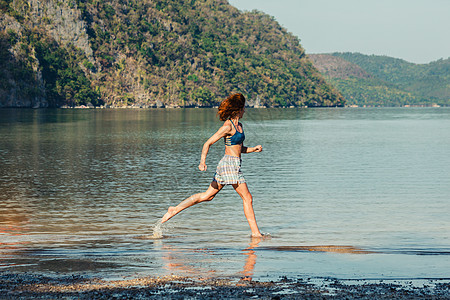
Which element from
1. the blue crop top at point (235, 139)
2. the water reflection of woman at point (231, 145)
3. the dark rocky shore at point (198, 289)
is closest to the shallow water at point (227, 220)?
the dark rocky shore at point (198, 289)

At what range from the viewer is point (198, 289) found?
7227 millimetres

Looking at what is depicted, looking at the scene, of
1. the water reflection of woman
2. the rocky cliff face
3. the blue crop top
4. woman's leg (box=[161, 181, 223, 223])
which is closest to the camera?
the water reflection of woman

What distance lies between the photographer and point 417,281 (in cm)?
778

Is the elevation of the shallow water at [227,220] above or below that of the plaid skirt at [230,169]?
below

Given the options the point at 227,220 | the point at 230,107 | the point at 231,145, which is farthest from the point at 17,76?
the point at 230,107

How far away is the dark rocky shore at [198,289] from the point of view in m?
6.90

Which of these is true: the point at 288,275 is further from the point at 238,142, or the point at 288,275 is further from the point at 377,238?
the point at 377,238

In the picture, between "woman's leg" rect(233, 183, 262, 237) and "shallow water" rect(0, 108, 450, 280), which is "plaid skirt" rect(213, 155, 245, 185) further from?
"shallow water" rect(0, 108, 450, 280)

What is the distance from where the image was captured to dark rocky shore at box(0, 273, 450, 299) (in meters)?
6.90

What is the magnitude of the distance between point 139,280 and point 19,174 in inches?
640

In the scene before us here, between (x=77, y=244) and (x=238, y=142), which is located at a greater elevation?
(x=238, y=142)

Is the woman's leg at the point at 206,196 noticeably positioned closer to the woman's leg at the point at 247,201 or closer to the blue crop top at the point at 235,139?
the woman's leg at the point at 247,201

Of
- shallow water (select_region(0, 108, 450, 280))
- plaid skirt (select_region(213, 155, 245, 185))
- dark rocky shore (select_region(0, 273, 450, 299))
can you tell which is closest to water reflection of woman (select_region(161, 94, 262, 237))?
plaid skirt (select_region(213, 155, 245, 185))

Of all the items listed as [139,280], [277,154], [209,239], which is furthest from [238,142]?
[277,154]
